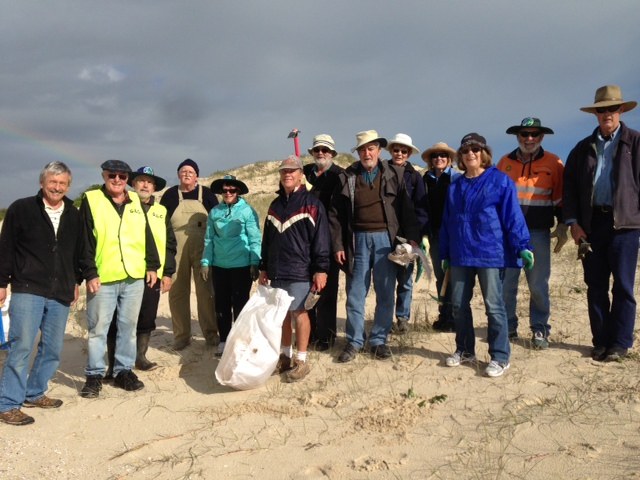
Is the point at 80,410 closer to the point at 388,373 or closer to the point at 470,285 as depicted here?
the point at 388,373

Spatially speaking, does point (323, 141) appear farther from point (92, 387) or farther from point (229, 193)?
point (92, 387)

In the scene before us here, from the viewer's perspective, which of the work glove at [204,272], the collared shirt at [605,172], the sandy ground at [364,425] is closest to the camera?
the sandy ground at [364,425]

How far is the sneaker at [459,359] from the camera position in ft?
15.8

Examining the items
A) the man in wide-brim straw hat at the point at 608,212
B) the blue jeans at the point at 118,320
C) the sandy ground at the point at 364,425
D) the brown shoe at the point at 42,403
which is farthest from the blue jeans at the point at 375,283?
the brown shoe at the point at 42,403

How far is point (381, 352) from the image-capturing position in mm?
5168

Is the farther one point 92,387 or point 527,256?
point 92,387

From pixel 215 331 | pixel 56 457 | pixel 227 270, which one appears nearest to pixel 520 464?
pixel 56 457

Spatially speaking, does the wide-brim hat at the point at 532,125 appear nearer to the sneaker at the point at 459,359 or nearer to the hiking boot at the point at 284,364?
the sneaker at the point at 459,359

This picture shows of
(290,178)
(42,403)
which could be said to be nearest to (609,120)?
(290,178)

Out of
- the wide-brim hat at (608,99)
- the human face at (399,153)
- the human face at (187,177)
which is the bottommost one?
the human face at (187,177)

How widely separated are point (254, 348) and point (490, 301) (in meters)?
2.06

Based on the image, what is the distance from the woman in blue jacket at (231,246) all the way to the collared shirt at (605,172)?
3176 mm

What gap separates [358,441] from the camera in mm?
3562

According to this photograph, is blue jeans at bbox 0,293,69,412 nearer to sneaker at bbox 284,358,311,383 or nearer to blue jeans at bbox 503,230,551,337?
sneaker at bbox 284,358,311,383
